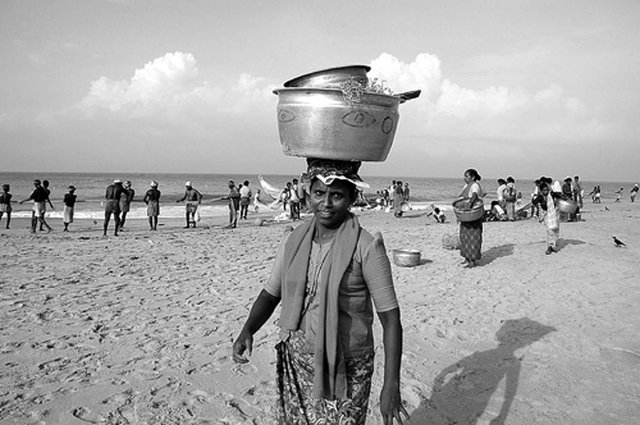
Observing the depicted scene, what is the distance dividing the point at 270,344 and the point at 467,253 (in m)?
5.51

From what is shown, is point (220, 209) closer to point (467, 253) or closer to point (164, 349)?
point (467, 253)

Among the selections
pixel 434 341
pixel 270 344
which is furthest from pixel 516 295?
pixel 270 344

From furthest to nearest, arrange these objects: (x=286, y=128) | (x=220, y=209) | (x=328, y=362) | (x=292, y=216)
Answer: (x=220, y=209)
(x=292, y=216)
(x=286, y=128)
(x=328, y=362)

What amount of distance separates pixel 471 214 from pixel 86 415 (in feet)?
23.8

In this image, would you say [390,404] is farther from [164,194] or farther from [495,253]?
[164,194]

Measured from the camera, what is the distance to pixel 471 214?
9.00 m

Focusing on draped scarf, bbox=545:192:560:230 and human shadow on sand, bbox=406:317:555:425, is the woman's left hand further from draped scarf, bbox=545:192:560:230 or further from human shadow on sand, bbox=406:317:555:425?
draped scarf, bbox=545:192:560:230

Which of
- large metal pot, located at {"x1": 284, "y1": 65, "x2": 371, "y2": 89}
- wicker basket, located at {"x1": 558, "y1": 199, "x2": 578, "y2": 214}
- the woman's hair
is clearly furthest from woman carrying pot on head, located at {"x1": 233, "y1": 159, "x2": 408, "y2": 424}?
wicker basket, located at {"x1": 558, "y1": 199, "x2": 578, "y2": 214}

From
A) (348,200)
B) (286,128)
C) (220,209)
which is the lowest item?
(220,209)

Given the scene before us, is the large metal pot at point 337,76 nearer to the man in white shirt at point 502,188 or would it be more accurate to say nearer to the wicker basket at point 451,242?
the wicker basket at point 451,242

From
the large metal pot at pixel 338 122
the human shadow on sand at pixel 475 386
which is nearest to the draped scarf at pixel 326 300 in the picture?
the large metal pot at pixel 338 122

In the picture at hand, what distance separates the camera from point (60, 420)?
371cm

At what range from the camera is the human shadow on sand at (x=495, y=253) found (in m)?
10.3

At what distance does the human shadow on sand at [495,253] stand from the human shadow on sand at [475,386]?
4515 millimetres
